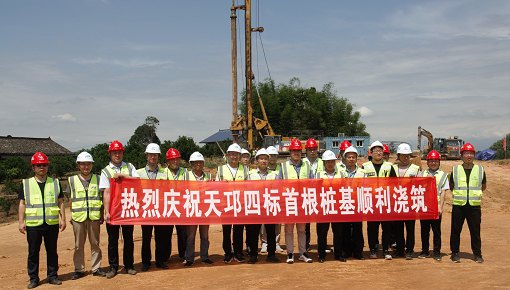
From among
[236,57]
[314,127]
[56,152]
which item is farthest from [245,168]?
[56,152]

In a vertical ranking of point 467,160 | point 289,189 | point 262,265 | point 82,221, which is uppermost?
point 467,160

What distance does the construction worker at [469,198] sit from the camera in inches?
250

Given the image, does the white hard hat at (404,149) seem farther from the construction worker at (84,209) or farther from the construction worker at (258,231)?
the construction worker at (84,209)

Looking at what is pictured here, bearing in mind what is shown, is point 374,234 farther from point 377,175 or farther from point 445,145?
point 445,145

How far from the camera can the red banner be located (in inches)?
243

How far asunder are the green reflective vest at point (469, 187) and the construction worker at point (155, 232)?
5096mm

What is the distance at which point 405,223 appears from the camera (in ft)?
22.0

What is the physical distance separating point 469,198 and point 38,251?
715cm

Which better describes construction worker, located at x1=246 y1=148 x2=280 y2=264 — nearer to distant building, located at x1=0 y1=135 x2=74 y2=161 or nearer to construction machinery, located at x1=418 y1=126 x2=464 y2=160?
construction machinery, located at x1=418 y1=126 x2=464 y2=160

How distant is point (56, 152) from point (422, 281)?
146ft

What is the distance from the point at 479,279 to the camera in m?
5.34

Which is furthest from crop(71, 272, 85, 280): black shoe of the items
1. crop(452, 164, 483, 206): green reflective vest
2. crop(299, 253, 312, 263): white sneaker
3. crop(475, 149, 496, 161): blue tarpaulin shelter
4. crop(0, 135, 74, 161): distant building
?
crop(475, 149, 496, 161): blue tarpaulin shelter

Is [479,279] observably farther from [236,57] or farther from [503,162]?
[503,162]

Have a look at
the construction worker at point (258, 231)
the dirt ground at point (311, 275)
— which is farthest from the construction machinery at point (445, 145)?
the construction worker at point (258, 231)
